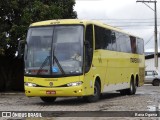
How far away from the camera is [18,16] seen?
30844mm

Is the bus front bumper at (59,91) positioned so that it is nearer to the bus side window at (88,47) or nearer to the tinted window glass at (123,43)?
the bus side window at (88,47)

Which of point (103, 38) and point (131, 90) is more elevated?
point (103, 38)

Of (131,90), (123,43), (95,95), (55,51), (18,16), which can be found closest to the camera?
(55,51)

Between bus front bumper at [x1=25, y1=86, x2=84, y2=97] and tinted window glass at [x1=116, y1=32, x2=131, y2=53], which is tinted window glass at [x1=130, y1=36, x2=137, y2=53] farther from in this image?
bus front bumper at [x1=25, y1=86, x2=84, y2=97]

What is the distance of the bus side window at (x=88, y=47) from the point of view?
61.5 feet

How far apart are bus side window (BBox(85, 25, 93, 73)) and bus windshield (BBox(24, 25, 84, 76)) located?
29cm

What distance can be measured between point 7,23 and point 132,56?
877 centimetres

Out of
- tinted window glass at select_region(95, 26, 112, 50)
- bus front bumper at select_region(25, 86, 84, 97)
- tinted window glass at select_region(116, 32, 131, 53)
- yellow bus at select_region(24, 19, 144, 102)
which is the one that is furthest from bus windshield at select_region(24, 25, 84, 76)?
tinted window glass at select_region(116, 32, 131, 53)

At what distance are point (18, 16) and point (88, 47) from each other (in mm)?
12995

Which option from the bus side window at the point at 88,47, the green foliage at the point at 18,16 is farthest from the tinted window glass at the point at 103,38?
the green foliage at the point at 18,16

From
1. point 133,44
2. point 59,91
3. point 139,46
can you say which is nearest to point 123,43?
point 133,44

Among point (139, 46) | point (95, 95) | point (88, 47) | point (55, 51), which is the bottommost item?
point (95, 95)

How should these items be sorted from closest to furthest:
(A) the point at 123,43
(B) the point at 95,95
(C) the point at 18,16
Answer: (B) the point at 95,95
(A) the point at 123,43
(C) the point at 18,16

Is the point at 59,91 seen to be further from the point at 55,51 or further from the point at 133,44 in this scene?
the point at 133,44
